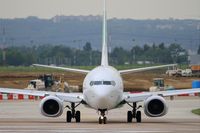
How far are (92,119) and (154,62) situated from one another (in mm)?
139452

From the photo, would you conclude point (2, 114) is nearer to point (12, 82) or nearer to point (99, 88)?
point (99, 88)

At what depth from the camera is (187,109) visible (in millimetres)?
68688

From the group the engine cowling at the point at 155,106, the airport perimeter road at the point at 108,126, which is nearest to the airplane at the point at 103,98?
the engine cowling at the point at 155,106

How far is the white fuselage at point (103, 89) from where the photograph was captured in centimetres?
4981

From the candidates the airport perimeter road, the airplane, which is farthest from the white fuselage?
the airport perimeter road

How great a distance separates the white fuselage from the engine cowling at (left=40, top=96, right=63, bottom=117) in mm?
1581

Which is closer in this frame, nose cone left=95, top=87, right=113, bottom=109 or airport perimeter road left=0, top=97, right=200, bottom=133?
airport perimeter road left=0, top=97, right=200, bottom=133

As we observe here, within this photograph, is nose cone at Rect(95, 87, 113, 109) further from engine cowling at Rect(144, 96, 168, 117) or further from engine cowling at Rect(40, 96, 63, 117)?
engine cowling at Rect(40, 96, 63, 117)

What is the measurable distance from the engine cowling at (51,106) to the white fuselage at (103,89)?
62.2 inches

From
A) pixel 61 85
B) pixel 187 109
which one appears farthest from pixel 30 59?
pixel 187 109

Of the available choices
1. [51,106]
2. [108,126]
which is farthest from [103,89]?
[51,106]

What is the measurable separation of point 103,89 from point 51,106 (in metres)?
3.89

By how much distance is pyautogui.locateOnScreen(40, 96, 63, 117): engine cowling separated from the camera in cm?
5219

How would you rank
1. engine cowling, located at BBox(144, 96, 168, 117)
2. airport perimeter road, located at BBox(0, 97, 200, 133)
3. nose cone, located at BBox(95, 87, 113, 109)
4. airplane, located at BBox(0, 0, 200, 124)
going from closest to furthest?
airport perimeter road, located at BBox(0, 97, 200, 133)
nose cone, located at BBox(95, 87, 113, 109)
airplane, located at BBox(0, 0, 200, 124)
engine cowling, located at BBox(144, 96, 168, 117)
